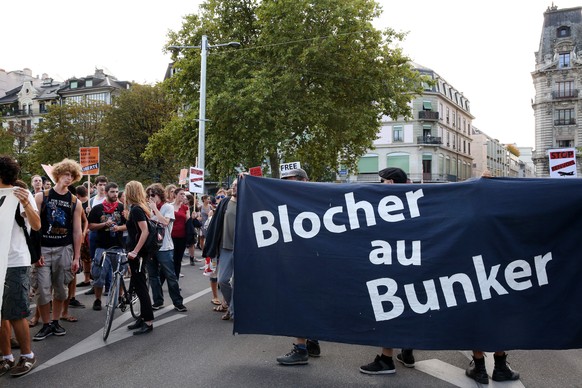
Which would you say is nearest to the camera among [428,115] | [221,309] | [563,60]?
[221,309]

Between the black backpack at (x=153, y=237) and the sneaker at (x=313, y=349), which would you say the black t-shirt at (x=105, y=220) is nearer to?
the black backpack at (x=153, y=237)

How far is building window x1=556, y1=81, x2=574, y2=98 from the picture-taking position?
5769 cm

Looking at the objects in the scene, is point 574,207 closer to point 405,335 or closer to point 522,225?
point 522,225

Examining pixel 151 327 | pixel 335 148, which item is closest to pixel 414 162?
pixel 335 148

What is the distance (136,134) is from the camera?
43406 millimetres

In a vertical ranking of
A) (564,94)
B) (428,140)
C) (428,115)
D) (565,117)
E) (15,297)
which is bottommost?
(15,297)

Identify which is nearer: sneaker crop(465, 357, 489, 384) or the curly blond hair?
sneaker crop(465, 357, 489, 384)

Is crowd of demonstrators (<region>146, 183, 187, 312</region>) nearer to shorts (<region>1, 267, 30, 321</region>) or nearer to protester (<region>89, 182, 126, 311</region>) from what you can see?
protester (<region>89, 182, 126, 311</region>)

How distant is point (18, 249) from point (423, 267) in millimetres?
3796

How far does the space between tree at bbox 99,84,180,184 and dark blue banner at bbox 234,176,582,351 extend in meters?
38.7

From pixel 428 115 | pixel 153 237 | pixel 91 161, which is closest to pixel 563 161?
pixel 153 237

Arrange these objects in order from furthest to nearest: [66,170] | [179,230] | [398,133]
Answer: [398,133] < [179,230] < [66,170]

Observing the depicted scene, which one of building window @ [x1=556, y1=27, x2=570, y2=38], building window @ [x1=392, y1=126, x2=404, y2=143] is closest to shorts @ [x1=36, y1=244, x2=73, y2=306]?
building window @ [x1=392, y1=126, x2=404, y2=143]

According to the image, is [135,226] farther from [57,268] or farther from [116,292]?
[57,268]
